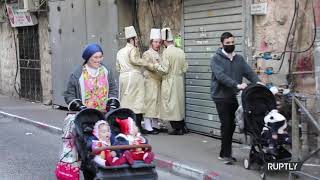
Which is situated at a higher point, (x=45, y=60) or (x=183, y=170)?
(x=45, y=60)

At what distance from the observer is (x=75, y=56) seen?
569 inches

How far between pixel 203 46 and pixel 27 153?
148 inches

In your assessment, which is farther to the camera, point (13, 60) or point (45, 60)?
point (13, 60)

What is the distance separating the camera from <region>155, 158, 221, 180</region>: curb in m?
7.43

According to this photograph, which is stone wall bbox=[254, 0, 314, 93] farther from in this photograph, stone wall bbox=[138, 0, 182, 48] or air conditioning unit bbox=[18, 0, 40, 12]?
air conditioning unit bbox=[18, 0, 40, 12]

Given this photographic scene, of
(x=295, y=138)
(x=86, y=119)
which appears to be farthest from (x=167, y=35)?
(x=86, y=119)

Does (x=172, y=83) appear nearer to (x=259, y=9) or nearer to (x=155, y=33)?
(x=155, y=33)

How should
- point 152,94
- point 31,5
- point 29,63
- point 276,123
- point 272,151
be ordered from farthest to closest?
point 29,63, point 31,5, point 152,94, point 272,151, point 276,123

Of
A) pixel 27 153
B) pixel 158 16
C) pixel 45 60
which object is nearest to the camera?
pixel 27 153

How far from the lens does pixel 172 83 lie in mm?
10430

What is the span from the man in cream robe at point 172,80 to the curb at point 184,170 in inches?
74.0

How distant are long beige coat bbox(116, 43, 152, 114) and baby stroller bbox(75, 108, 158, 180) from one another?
14.4 feet

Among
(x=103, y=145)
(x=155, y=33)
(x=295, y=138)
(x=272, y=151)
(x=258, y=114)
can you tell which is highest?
(x=155, y=33)

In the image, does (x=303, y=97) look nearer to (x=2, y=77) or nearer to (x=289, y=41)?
(x=289, y=41)
